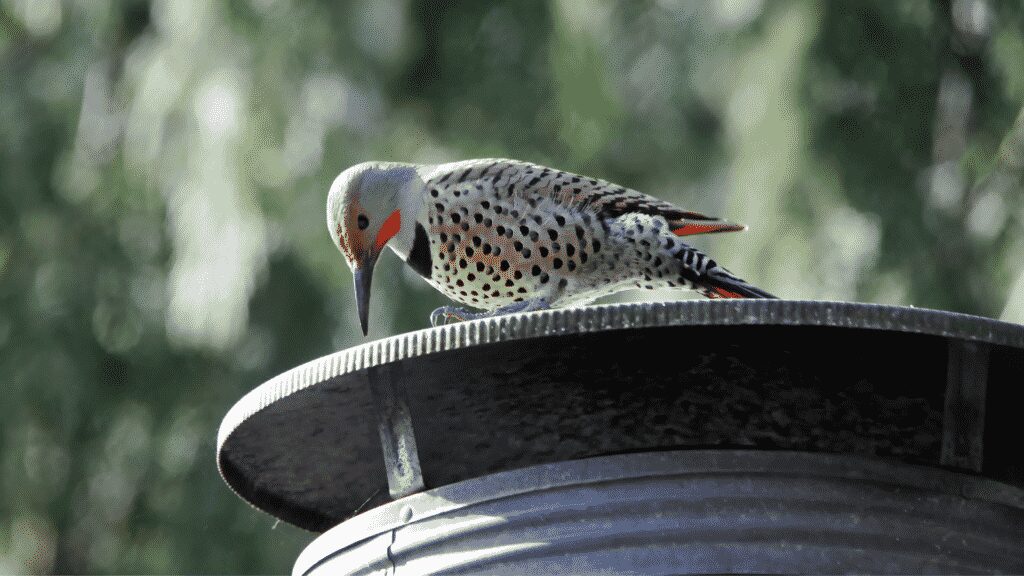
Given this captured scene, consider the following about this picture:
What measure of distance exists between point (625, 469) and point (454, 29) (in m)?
4.56

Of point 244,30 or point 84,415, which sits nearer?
point 244,30

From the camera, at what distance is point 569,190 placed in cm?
285

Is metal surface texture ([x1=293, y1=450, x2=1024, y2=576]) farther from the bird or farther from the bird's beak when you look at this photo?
the bird

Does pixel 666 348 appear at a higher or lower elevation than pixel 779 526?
higher

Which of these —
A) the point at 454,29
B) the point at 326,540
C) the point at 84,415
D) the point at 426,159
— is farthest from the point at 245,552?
the point at 326,540

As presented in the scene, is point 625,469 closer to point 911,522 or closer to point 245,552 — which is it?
point 911,522

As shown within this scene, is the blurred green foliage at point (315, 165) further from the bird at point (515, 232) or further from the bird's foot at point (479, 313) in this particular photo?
the bird's foot at point (479, 313)

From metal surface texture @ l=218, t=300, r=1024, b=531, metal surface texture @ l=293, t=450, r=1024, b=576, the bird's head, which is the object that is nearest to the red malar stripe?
the bird's head

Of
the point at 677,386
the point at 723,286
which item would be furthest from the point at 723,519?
the point at 723,286

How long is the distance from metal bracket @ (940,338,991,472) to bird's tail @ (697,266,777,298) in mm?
871

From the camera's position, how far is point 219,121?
5.39 meters

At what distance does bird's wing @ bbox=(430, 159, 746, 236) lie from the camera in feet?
9.34

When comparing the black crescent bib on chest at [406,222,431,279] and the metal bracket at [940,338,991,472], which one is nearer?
the metal bracket at [940,338,991,472]

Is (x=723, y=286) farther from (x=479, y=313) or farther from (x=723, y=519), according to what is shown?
(x=723, y=519)
